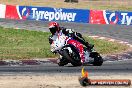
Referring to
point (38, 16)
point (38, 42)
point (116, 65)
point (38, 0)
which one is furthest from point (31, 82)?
point (38, 0)

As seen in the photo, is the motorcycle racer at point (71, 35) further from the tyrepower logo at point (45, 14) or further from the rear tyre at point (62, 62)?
the tyrepower logo at point (45, 14)

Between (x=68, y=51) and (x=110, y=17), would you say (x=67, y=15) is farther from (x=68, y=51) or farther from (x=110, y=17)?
(x=68, y=51)

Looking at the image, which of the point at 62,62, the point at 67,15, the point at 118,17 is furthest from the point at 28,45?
the point at 67,15

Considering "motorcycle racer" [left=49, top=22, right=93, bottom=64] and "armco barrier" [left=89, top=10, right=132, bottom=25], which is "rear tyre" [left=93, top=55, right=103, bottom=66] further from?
"armco barrier" [left=89, top=10, right=132, bottom=25]

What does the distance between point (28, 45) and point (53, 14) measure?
17.8m

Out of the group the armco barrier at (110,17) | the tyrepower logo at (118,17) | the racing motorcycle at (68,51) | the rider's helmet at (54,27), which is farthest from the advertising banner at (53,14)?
the rider's helmet at (54,27)

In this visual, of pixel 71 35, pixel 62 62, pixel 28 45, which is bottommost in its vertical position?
pixel 28 45

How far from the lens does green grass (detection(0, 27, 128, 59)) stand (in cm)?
2323

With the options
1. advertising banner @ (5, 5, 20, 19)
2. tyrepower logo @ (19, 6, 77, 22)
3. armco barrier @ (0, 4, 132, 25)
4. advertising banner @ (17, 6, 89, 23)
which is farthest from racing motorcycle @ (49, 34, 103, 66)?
advertising banner @ (5, 5, 20, 19)

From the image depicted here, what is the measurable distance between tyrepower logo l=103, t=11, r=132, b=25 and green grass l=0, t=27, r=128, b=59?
1003 centimetres

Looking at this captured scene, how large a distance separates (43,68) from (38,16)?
27909mm

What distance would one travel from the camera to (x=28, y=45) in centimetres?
2788

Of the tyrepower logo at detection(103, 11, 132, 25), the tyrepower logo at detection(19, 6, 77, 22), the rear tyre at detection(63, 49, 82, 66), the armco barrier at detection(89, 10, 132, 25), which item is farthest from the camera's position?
the tyrepower logo at detection(19, 6, 77, 22)

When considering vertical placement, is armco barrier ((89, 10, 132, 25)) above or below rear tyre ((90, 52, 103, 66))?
below
